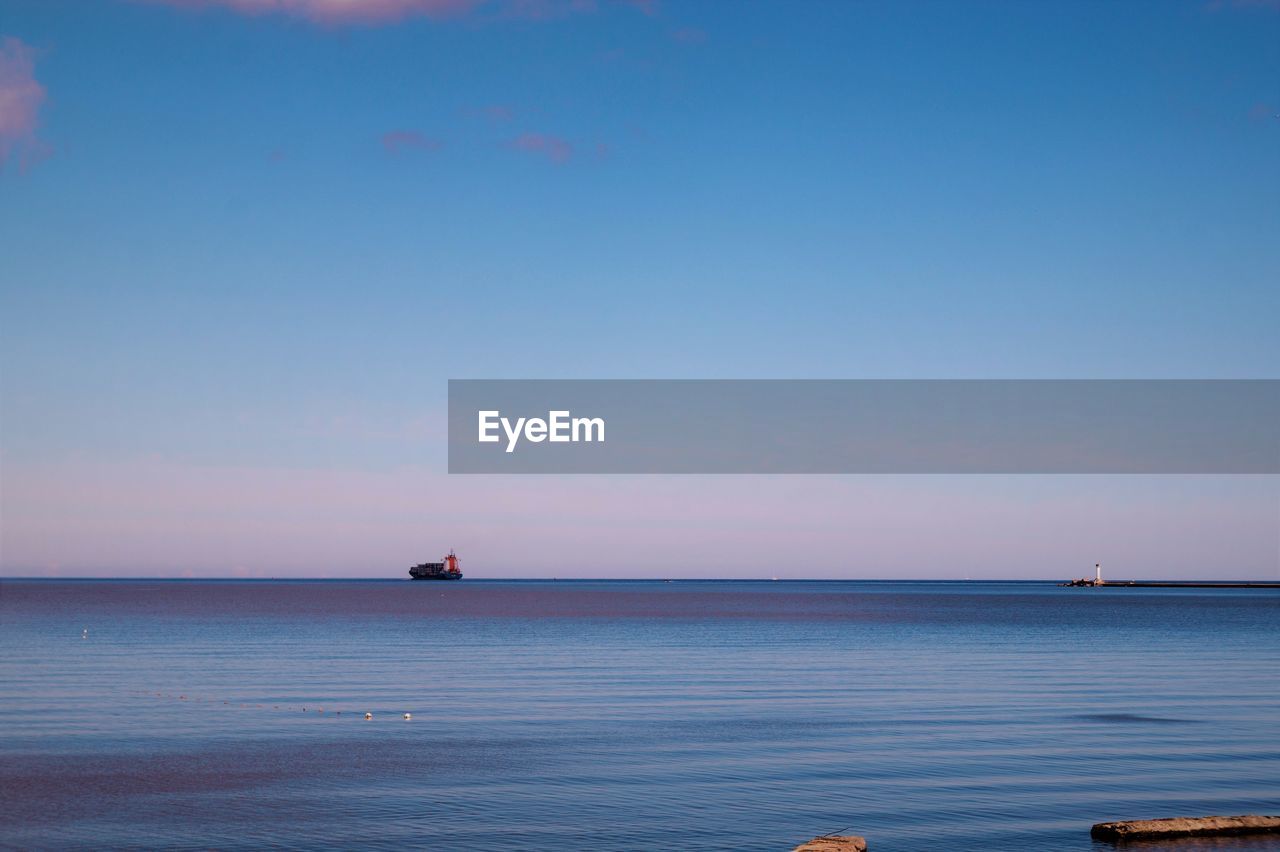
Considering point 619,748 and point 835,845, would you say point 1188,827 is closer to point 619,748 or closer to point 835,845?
point 835,845

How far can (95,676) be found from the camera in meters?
50.0

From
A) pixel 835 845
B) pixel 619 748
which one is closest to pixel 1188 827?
pixel 835 845

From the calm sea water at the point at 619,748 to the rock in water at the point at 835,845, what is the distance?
1462 mm

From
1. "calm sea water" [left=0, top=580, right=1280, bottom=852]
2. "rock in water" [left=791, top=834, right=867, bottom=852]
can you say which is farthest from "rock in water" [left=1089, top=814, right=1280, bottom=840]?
"rock in water" [left=791, top=834, right=867, bottom=852]

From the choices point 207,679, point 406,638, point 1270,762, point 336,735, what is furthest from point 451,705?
point 406,638

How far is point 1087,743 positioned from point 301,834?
19.5 m

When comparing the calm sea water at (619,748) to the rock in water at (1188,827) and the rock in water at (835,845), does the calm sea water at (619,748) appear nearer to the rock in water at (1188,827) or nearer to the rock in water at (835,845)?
the rock in water at (1188,827)

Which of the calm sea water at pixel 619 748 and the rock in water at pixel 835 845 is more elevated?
the rock in water at pixel 835 845

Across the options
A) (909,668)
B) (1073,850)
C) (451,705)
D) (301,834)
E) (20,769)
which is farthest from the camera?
(909,668)

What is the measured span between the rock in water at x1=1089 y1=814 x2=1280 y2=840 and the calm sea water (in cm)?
51

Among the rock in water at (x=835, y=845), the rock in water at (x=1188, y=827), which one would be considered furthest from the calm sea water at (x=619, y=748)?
the rock in water at (x=835, y=845)

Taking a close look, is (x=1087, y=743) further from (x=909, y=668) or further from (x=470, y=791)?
(x=909, y=668)

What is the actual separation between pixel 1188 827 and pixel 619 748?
13.6 meters

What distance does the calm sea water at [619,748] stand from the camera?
21844 millimetres
